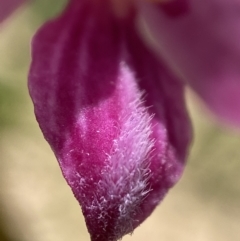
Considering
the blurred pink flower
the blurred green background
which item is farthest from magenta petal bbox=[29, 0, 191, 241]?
the blurred green background

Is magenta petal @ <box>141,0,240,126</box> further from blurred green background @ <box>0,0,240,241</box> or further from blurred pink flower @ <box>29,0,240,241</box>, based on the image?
blurred green background @ <box>0,0,240,241</box>

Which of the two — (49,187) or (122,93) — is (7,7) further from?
(49,187)

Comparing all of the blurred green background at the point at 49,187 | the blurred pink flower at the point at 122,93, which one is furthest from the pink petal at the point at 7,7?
the blurred green background at the point at 49,187

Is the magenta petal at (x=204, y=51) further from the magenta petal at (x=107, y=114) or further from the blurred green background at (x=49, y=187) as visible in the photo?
the blurred green background at (x=49, y=187)

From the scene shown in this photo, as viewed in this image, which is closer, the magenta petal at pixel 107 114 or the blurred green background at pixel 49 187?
the magenta petal at pixel 107 114

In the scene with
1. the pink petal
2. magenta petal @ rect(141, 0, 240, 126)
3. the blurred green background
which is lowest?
the blurred green background
